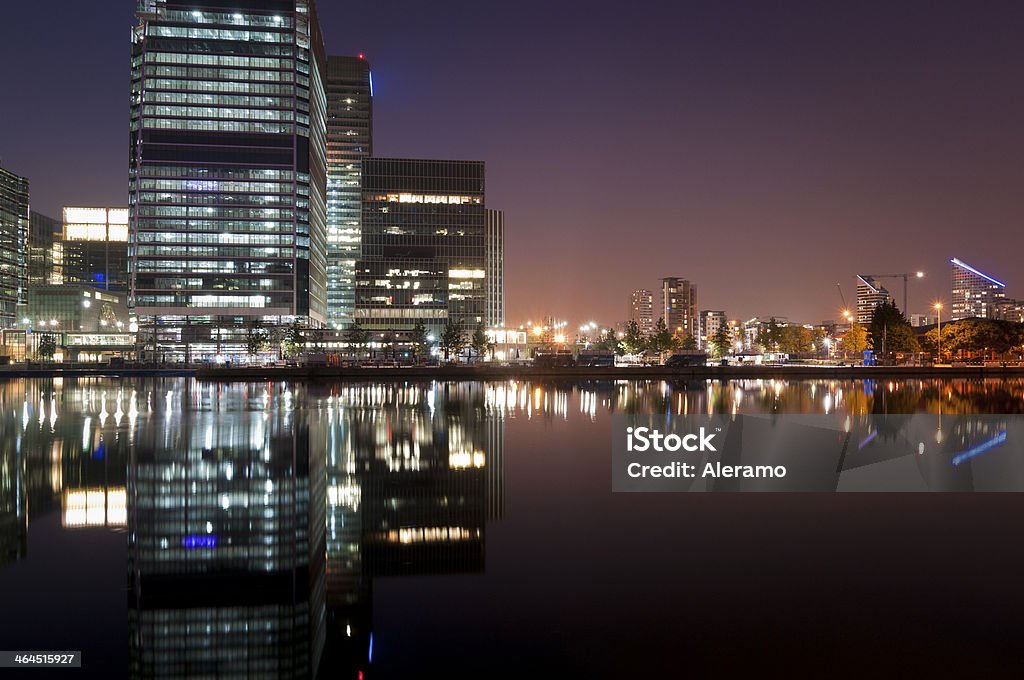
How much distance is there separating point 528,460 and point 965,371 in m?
85.4

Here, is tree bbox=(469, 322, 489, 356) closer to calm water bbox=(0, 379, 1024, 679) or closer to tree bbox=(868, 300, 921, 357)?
tree bbox=(868, 300, 921, 357)

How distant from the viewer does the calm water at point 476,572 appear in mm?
8477

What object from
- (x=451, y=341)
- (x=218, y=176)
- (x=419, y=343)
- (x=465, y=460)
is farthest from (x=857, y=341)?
(x=218, y=176)

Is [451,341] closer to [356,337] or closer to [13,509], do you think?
[356,337]

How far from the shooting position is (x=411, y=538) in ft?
43.8

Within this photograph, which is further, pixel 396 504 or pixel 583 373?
pixel 583 373

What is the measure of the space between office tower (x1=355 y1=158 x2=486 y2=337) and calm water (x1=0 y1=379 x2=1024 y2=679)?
15874 cm

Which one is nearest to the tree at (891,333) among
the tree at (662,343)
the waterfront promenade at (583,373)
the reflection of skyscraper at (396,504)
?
the waterfront promenade at (583,373)

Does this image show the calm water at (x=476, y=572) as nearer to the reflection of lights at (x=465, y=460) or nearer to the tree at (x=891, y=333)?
the reflection of lights at (x=465, y=460)

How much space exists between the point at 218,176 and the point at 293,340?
1779 inches

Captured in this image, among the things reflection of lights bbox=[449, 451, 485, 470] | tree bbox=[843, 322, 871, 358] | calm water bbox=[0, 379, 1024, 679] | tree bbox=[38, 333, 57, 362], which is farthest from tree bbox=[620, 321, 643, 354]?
calm water bbox=[0, 379, 1024, 679]

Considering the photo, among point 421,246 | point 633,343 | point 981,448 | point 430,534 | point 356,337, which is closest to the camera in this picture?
point 430,534

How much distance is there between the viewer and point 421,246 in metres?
184

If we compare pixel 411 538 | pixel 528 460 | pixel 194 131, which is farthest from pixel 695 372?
pixel 194 131
